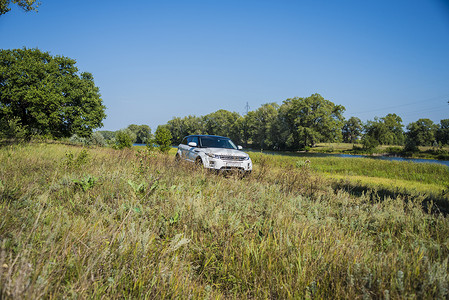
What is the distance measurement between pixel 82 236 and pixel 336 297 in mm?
2638

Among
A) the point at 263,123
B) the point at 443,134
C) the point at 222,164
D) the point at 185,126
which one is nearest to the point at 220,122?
the point at 185,126

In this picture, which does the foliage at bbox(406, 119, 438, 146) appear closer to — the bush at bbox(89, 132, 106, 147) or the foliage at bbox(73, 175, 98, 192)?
the bush at bbox(89, 132, 106, 147)

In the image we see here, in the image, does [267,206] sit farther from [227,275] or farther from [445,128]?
[445,128]

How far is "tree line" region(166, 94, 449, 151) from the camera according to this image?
213ft

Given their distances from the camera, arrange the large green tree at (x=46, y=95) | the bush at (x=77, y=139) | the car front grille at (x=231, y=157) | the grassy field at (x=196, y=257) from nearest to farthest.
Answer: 1. the grassy field at (x=196, y=257)
2. the car front grille at (x=231, y=157)
3. the large green tree at (x=46, y=95)
4. the bush at (x=77, y=139)

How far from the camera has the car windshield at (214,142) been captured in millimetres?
10666

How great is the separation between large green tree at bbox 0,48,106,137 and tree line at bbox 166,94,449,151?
53.5m

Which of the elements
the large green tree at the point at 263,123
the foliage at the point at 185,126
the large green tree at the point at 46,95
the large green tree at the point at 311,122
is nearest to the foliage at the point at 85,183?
the large green tree at the point at 46,95

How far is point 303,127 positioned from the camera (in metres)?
63.9

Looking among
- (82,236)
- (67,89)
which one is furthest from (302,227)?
(67,89)

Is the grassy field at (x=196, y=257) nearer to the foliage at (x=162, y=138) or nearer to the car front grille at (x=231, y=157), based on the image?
the car front grille at (x=231, y=157)

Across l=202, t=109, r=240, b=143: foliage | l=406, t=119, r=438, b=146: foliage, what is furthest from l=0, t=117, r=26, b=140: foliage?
l=406, t=119, r=438, b=146: foliage

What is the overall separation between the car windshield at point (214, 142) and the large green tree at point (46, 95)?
Answer: 20357mm

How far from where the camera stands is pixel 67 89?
2745 cm
